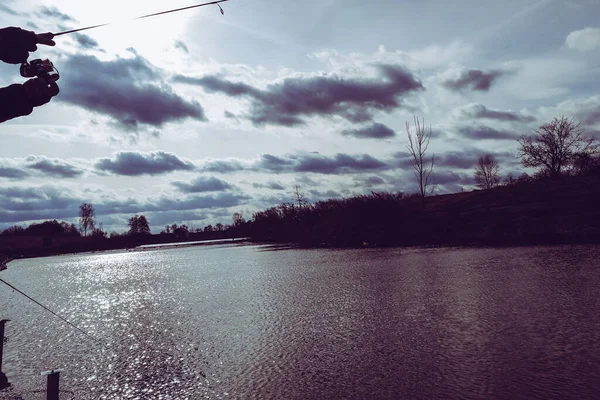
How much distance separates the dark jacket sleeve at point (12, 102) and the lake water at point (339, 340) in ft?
9.35

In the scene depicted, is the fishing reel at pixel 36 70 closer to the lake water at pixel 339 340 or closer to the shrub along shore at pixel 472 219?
the lake water at pixel 339 340

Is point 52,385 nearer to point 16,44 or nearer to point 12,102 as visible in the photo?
point 12,102

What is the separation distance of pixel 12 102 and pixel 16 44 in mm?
575

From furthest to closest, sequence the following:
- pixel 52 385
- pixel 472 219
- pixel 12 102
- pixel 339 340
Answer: pixel 472 219 → pixel 339 340 → pixel 12 102 → pixel 52 385

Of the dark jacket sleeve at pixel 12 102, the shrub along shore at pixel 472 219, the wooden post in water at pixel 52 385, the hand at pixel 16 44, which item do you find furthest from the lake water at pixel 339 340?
the shrub along shore at pixel 472 219

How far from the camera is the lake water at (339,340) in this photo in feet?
14.1

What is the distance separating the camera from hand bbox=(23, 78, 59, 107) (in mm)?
4027

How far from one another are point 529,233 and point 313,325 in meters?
16.7

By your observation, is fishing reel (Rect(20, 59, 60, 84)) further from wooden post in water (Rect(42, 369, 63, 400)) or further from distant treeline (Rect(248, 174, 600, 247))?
distant treeline (Rect(248, 174, 600, 247))

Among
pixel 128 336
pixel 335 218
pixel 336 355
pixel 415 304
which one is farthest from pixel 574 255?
pixel 335 218

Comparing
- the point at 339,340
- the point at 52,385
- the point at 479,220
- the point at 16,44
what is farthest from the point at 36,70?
the point at 479,220

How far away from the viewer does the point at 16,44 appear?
13.4 feet

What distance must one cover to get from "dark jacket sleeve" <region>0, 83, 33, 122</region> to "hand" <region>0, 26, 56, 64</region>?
1.12 feet

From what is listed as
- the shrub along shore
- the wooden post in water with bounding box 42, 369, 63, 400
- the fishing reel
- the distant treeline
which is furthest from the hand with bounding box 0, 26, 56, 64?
the distant treeline
